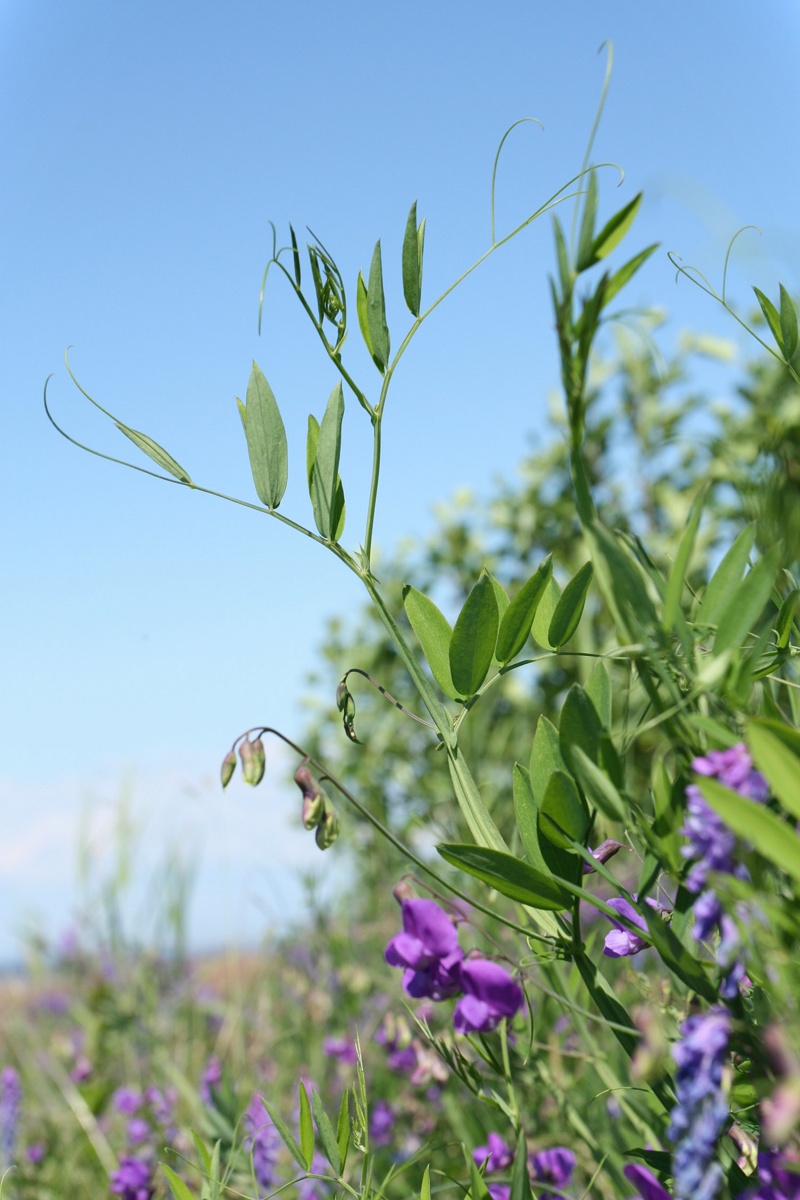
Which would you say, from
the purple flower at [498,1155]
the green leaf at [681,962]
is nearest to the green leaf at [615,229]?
the green leaf at [681,962]

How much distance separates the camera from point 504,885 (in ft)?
2.04

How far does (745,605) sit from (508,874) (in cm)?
21

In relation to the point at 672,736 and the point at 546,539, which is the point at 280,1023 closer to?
the point at 546,539

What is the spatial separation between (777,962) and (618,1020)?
230 millimetres

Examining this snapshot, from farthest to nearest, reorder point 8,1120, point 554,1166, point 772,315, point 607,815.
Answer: point 8,1120 → point 554,1166 → point 772,315 → point 607,815

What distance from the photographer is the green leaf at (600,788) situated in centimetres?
52

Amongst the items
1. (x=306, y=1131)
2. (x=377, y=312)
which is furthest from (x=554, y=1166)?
(x=377, y=312)

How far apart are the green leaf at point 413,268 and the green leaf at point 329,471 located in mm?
106

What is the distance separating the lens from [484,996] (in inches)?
27.6

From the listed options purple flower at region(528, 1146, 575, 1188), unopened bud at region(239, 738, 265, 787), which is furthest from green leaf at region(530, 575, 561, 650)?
purple flower at region(528, 1146, 575, 1188)

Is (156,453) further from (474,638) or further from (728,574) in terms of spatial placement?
(728,574)

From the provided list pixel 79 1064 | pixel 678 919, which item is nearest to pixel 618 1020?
pixel 678 919

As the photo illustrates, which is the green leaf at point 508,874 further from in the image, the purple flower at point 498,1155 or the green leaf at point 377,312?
the purple flower at point 498,1155

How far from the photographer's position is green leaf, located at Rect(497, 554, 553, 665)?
2.35ft
